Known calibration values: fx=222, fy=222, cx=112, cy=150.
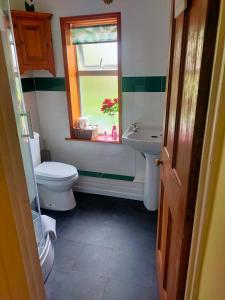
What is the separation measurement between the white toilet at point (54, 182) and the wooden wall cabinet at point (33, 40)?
0.76 metres

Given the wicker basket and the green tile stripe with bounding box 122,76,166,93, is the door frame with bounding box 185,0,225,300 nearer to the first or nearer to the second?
the green tile stripe with bounding box 122,76,166,93

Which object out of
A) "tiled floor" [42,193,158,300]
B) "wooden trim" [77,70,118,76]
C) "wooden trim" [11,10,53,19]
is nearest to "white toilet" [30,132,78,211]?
"tiled floor" [42,193,158,300]

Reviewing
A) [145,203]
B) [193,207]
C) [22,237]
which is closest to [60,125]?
[145,203]

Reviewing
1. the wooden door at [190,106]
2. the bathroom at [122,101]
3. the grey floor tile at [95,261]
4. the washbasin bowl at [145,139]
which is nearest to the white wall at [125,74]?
the bathroom at [122,101]

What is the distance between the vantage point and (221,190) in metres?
0.62

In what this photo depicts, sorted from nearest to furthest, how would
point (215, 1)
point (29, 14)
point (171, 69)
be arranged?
point (215, 1) → point (171, 69) → point (29, 14)

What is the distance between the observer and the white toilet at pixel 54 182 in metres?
2.29

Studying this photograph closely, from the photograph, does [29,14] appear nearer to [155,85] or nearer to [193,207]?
[155,85]

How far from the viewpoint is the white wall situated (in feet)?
6.77

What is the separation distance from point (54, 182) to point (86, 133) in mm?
697

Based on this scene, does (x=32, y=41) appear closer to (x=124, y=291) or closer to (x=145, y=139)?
(x=145, y=139)

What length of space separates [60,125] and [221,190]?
7.66 feet

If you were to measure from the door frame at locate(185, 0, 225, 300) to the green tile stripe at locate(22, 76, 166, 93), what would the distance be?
5.48ft

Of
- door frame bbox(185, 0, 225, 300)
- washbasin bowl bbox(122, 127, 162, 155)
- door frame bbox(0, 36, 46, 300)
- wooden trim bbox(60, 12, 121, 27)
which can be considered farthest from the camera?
wooden trim bbox(60, 12, 121, 27)
